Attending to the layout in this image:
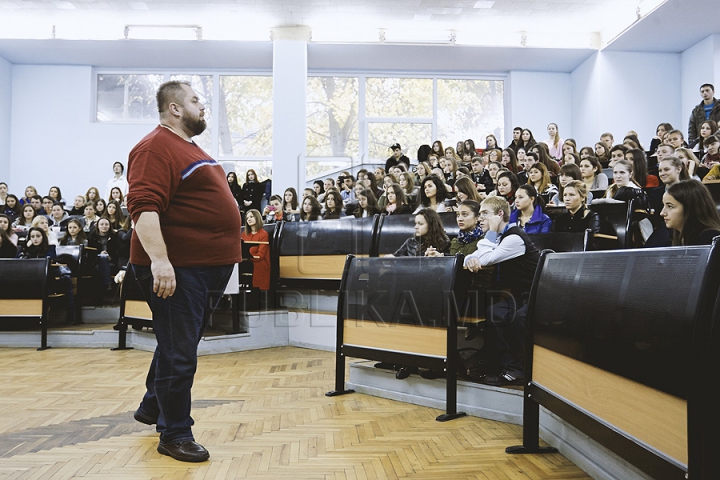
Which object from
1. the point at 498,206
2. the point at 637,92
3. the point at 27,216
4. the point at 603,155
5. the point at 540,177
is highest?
the point at 637,92

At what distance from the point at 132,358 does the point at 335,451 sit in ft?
9.49

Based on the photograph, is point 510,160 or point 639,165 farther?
point 510,160

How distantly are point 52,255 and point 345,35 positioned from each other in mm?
6790

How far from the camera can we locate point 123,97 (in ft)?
39.7

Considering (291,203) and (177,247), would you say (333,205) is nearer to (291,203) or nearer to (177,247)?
(291,203)

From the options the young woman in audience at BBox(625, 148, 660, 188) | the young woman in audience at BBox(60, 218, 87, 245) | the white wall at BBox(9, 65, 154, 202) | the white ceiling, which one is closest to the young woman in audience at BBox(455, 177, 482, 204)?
the young woman in audience at BBox(625, 148, 660, 188)

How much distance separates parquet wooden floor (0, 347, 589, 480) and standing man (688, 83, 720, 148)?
21.5ft

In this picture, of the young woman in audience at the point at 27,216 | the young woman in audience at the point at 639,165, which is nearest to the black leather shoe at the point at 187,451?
the young woman in audience at the point at 639,165

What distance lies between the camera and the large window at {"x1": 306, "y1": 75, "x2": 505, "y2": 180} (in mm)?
11961

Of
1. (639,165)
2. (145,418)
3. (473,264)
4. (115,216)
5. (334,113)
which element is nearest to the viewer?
(145,418)

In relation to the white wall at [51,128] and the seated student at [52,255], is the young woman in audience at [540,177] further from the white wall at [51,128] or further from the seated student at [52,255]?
the white wall at [51,128]

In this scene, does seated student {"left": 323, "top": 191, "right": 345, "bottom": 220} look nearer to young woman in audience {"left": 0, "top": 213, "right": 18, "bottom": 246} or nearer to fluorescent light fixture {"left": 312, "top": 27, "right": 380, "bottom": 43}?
young woman in audience {"left": 0, "top": 213, "right": 18, "bottom": 246}

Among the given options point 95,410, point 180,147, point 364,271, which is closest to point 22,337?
point 95,410

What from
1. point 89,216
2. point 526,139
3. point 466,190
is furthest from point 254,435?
point 526,139
